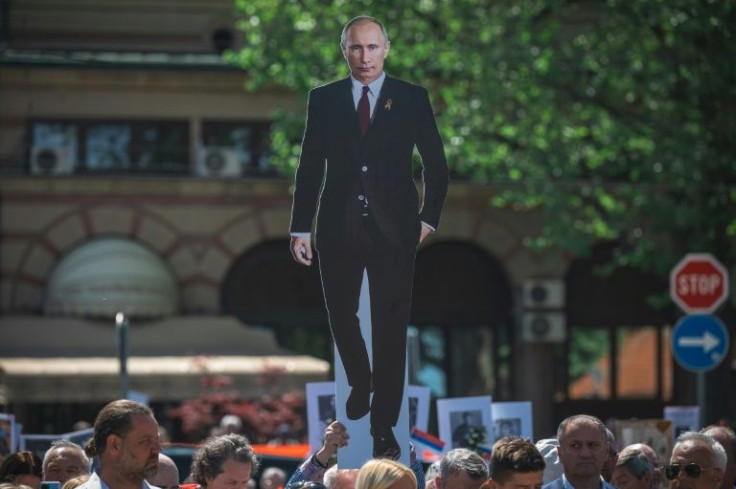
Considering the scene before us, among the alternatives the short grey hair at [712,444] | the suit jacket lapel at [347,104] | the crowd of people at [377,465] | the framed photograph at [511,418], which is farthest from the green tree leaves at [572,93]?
the suit jacket lapel at [347,104]

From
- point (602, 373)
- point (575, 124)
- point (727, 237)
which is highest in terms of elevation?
point (575, 124)

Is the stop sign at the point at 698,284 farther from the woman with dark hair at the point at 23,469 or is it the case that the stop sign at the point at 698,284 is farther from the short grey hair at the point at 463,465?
the woman with dark hair at the point at 23,469

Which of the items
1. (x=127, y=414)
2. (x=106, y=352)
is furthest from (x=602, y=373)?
(x=127, y=414)

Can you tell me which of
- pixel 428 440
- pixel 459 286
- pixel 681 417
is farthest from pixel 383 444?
pixel 459 286

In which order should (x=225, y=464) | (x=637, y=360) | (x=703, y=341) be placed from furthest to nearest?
(x=637, y=360), (x=703, y=341), (x=225, y=464)

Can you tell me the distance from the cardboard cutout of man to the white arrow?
26.3 feet

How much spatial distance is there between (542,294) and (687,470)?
67.1 ft

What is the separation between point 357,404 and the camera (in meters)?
9.75

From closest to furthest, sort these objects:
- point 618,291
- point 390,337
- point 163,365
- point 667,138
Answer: point 390,337 < point 667,138 < point 163,365 < point 618,291

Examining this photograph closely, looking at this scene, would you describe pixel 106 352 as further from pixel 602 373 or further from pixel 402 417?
pixel 402 417

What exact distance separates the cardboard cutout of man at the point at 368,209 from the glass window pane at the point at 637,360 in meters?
21.4

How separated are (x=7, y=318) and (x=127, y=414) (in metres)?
21.5

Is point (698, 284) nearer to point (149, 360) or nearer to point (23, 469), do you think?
point (23, 469)

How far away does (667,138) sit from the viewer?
23141 mm
